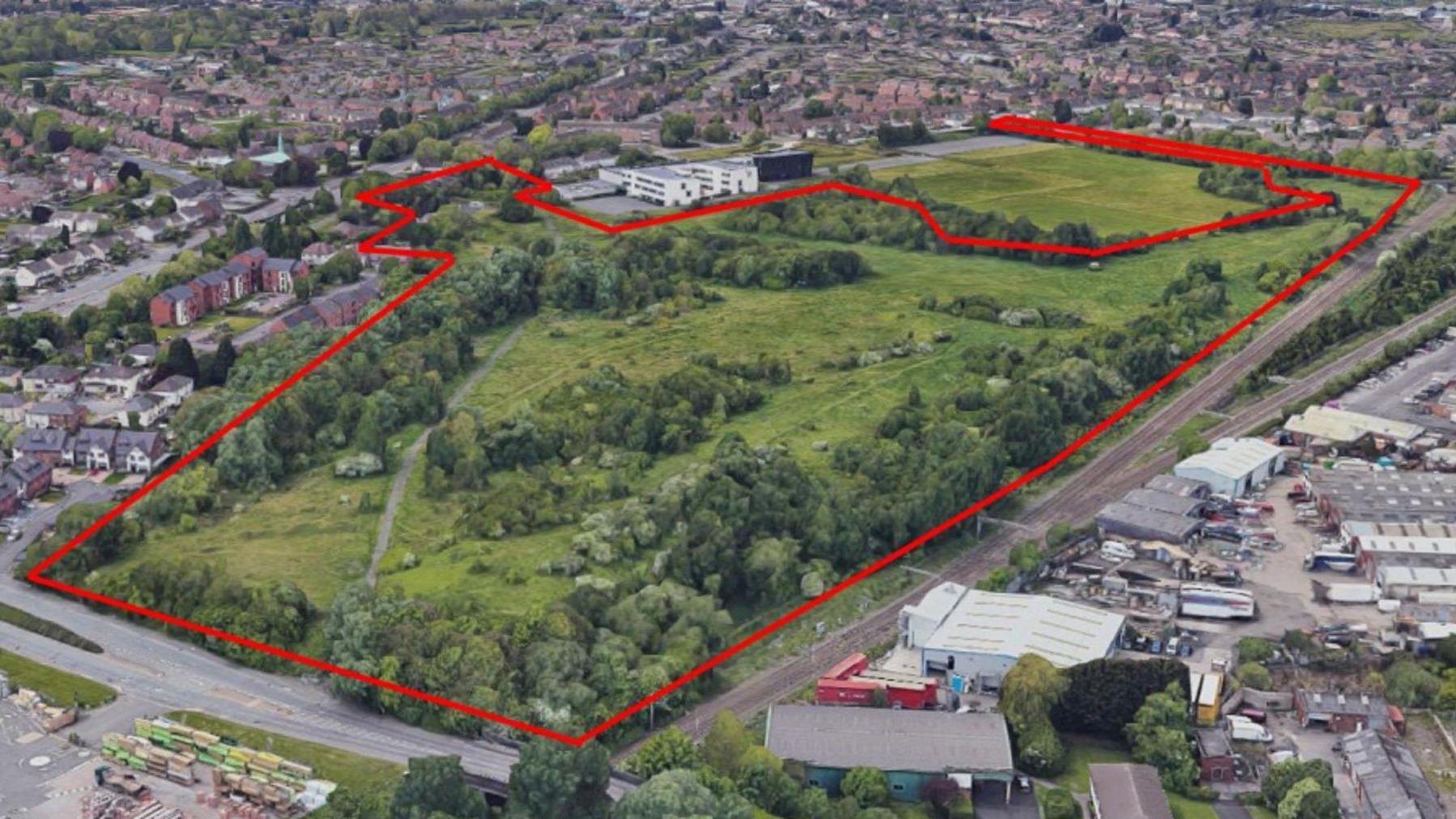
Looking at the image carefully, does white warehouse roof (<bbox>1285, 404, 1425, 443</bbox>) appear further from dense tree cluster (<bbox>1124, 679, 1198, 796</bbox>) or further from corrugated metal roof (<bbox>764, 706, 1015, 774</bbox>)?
corrugated metal roof (<bbox>764, 706, 1015, 774</bbox>)

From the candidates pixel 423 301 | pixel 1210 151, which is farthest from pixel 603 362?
pixel 1210 151

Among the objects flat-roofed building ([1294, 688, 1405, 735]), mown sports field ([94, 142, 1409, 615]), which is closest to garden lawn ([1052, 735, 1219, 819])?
flat-roofed building ([1294, 688, 1405, 735])

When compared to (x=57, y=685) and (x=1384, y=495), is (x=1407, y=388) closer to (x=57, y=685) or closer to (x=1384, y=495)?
(x=1384, y=495)

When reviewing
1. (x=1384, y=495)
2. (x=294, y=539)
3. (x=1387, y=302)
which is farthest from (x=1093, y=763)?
(x=1387, y=302)

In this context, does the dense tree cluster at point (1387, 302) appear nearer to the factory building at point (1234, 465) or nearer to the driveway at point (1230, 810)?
the factory building at point (1234, 465)

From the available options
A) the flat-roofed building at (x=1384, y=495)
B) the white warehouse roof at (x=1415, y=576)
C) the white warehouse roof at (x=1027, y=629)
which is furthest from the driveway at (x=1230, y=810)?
the flat-roofed building at (x=1384, y=495)
